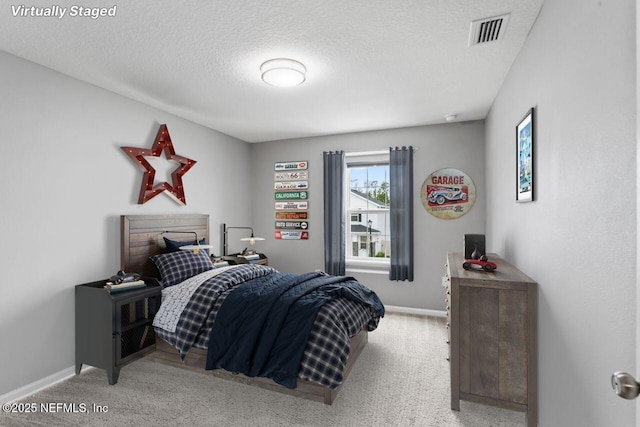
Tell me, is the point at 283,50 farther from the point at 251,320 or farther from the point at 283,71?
the point at 251,320

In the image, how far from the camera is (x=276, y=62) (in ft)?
7.88

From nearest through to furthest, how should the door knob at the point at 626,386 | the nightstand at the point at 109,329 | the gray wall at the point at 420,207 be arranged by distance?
the door knob at the point at 626,386 → the nightstand at the point at 109,329 → the gray wall at the point at 420,207

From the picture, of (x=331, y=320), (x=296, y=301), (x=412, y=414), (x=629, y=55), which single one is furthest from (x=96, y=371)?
(x=629, y=55)

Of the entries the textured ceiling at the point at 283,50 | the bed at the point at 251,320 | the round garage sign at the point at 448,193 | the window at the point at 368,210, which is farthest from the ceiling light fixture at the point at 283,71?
the round garage sign at the point at 448,193

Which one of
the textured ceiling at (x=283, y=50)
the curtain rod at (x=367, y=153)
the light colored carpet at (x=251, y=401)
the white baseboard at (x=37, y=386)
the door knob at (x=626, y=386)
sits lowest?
the light colored carpet at (x=251, y=401)

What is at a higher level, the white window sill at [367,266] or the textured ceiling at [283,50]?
the textured ceiling at [283,50]

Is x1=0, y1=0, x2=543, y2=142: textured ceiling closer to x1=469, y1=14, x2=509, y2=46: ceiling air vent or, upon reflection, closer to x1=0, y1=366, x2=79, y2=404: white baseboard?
x1=469, y1=14, x2=509, y2=46: ceiling air vent

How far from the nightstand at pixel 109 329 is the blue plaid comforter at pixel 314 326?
222 millimetres

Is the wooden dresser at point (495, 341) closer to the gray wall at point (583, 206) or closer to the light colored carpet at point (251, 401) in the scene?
the gray wall at point (583, 206)

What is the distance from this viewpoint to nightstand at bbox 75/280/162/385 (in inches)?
98.5

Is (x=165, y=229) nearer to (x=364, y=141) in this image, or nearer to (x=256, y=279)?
(x=256, y=279)

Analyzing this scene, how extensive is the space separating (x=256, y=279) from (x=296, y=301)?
2.62 feet

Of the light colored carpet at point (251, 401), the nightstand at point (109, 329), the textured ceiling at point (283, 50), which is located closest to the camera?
the textured ceiling at point (283, 50)

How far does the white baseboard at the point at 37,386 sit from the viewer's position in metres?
2.26
